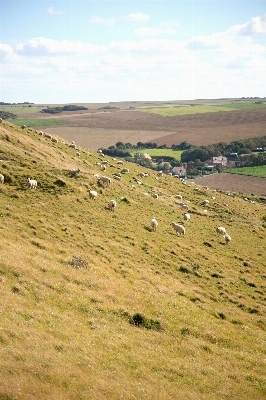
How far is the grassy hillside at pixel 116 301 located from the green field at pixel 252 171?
79.1m

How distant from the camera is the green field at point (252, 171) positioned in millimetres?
114938

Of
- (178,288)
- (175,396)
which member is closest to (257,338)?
(178,288)

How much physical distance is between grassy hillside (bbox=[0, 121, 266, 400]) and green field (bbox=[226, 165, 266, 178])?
79.1m

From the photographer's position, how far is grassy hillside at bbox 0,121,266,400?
13.3 m

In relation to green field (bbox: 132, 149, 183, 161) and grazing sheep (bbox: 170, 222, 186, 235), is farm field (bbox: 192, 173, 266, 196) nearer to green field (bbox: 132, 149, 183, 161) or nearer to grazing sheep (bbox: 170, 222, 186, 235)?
green field (bbox: 132, 149, 183, 161)

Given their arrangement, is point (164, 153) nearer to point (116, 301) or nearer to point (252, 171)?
point (252, 171)

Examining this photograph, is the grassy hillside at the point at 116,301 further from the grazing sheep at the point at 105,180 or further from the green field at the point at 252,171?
the green field at the point at 252,171

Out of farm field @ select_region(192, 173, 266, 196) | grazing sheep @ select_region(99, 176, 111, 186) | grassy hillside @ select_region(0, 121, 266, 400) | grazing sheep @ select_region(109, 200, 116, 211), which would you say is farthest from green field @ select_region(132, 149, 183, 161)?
grazing sheep @ select_region(109, 200, 116, 211)

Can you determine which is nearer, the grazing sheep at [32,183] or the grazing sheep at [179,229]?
the grazing sheep at [32,183]

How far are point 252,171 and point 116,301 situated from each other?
110m

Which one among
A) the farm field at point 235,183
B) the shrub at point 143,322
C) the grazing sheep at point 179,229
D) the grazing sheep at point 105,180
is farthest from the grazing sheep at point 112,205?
the farm field at point 235,183

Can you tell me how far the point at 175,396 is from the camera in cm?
1330

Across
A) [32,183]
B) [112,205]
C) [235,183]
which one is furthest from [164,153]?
[32,183]

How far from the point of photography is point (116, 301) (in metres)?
19.7
